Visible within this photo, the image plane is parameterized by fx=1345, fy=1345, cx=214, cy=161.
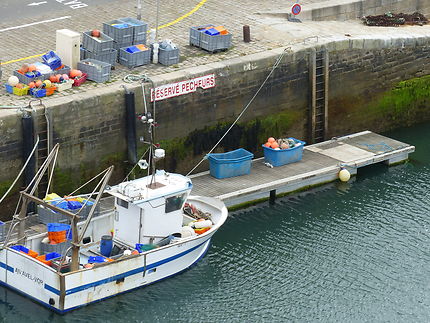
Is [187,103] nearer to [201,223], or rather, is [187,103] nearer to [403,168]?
[201,223]

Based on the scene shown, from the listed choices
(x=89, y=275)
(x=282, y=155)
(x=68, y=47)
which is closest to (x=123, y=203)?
(x=89, y=275)

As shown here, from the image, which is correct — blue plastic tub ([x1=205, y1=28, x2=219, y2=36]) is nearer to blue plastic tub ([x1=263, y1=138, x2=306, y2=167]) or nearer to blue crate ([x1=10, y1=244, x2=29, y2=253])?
blue plastic tub ([x1=263, y1=138, x2=306, y2=167])

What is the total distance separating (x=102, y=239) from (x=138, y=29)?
8.79m

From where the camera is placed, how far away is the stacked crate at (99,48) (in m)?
40.0

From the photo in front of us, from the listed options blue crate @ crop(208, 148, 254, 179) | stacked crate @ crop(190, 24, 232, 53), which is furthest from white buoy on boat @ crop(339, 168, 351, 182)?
stacked crate @ crop(190, 24, 232, 53)

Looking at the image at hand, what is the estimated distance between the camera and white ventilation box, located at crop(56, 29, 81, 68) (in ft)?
129

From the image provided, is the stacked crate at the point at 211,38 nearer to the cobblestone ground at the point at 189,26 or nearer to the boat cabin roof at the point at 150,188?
the cobblestone ground at the point at 189,26

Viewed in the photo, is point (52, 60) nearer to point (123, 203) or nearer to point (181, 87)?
point (181, 87)

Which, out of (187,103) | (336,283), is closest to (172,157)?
(187,103)

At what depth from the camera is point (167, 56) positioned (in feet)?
135

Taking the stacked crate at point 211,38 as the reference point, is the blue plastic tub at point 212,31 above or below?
above

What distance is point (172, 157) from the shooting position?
40375 mm

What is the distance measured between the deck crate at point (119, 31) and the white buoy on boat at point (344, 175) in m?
7.67

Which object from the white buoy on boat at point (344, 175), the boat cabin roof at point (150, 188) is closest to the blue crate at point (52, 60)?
the boat cabin roof at point (150, 188)
